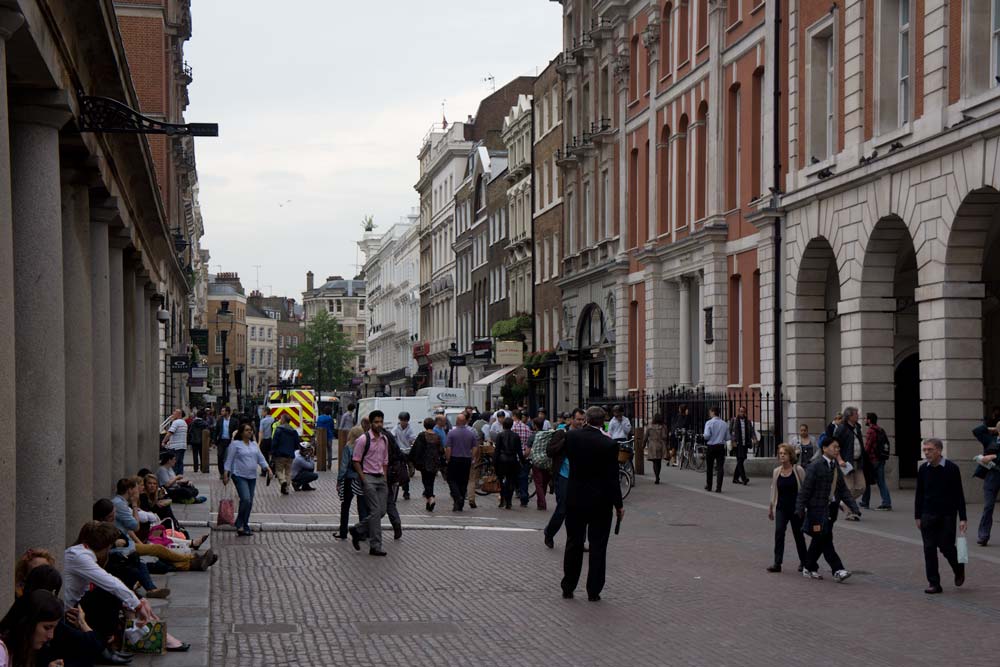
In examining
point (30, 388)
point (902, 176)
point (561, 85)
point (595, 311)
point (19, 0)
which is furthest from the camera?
point (561, 85)

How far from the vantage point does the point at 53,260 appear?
13.1 metres

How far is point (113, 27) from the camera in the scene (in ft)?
48.2

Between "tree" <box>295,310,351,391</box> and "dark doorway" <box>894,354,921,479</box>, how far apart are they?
104m

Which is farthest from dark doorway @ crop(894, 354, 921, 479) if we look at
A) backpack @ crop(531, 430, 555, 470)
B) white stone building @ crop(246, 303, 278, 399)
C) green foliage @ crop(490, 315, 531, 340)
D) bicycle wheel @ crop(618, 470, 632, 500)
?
white stone building @ crop(246, 303, 278, 399)

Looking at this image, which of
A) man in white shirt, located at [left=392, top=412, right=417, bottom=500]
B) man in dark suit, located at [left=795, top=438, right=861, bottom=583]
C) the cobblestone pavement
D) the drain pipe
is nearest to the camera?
the cobblestone pavement

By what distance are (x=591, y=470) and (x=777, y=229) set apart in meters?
21.3

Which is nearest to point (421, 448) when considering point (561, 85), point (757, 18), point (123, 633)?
point (757, 18)

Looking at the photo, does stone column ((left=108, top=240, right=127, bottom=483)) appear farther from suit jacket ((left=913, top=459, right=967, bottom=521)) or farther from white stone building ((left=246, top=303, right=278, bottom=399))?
white stone building ((left=246, top=303, right=278, bottom=399))

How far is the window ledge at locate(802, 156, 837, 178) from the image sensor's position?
32.3 metres

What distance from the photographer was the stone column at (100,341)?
1919cm

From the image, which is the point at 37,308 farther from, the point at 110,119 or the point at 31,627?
the point at 31,627

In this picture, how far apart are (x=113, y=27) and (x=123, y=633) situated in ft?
19.8

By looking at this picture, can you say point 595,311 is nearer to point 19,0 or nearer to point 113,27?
point 113,27

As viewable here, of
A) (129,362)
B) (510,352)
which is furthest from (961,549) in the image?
(510,352)
